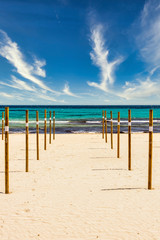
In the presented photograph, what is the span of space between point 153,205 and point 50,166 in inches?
163

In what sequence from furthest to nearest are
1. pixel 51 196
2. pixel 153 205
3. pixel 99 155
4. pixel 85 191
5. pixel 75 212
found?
pixel 99 155 → pixel 85 191 → pixel 51 196 → pixel 153 205 → pixel 75 212

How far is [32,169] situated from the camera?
729 cm

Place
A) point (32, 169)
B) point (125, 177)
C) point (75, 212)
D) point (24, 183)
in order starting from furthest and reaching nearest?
point (32, 169), point (125, 177), point (24, 183), point (75, 212)

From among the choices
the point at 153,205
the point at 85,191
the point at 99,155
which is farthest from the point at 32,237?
the point at 99,155

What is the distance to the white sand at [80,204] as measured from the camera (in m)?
3.42

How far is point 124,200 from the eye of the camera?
4.58m

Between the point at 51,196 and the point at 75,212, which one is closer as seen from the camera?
the point at 75,212

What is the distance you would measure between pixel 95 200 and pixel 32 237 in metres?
1.67

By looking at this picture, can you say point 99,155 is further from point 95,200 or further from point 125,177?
point 95,200

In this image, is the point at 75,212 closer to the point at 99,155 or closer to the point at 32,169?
the point at 32,169

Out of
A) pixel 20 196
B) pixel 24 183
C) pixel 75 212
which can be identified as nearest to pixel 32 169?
pixel 24 183

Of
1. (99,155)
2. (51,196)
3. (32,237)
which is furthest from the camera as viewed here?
(99,155)

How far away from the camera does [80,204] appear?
4395mm

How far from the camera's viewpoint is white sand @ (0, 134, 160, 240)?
11.2 feet
